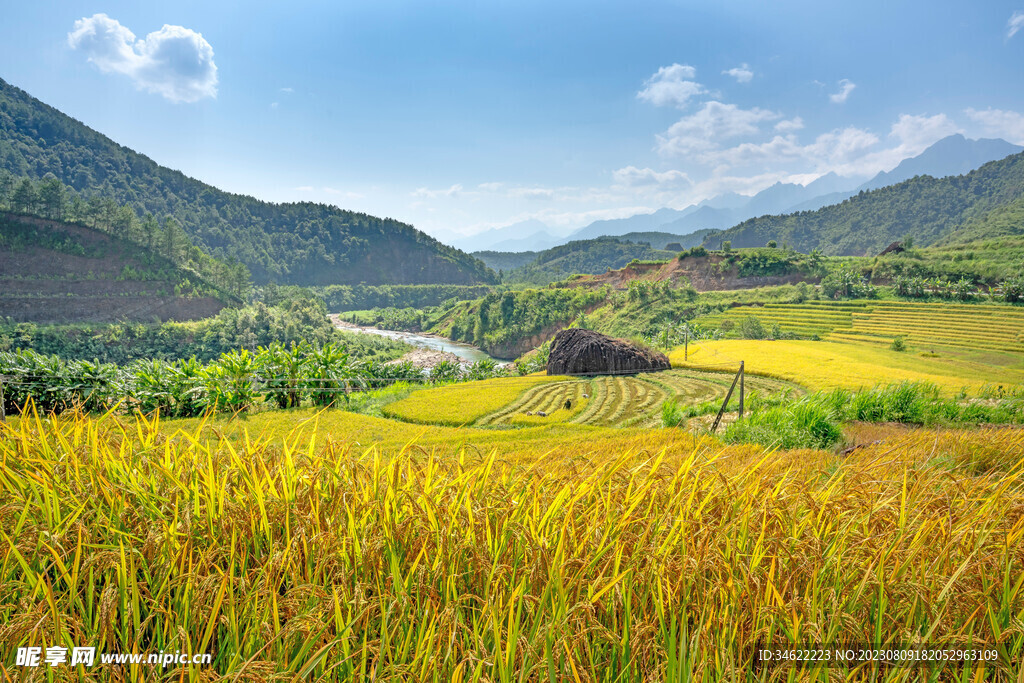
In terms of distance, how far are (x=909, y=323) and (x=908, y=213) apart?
174 feet

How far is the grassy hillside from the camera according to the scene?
47062mm

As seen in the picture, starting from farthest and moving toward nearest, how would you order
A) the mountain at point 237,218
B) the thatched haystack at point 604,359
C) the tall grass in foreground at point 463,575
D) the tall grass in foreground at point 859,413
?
1. the mountain at point 237,218
2. the thatched haystack at point 604,359
3. the tall grass in foreground at point 859,413
4. the tall grass in foreground at point 463,575

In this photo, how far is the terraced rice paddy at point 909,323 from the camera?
14.7 m

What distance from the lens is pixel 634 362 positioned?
49.2ft

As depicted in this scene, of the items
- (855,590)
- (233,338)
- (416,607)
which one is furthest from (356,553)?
(233,338)

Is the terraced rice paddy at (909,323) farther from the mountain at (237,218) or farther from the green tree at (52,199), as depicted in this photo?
the mountain at (237,218)

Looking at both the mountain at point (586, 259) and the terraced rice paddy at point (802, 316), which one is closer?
the terraced rice paddy at point (802, 316)

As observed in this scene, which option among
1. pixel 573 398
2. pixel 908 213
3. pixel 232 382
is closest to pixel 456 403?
pixel 573 398

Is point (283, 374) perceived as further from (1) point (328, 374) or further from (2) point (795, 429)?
(2) point (795, 429)

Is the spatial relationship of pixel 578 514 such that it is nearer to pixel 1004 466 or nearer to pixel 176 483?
pixel 176 483

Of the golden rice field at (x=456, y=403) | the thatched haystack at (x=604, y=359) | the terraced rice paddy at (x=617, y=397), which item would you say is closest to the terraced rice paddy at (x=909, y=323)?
the terraced rice paddy at (x=617, y=397)

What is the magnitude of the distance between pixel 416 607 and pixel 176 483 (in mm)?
886

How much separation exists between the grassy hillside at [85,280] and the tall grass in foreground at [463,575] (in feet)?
202

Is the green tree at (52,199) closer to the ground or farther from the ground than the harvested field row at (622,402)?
farther from the ground
